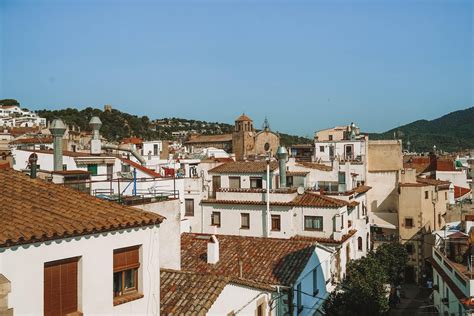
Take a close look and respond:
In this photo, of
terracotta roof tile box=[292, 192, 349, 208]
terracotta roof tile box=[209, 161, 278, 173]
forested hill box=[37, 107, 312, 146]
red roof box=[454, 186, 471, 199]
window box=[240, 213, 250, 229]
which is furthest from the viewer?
forested hill box=[37, 107, 312, 146]

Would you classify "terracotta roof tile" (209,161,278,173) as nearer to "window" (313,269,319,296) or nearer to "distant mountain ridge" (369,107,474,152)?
"window" (313,269,319,296)

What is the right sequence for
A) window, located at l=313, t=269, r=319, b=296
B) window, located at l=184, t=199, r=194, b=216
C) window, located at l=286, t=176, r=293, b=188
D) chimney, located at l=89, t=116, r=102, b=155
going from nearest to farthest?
chimney, located at l=89, t=116, r=102, b=155
window, located at l=313, t=269, r=319, b=296
window, located at l=184, t=199, r=194, b=216
window, located at l=286, t=176, r=293, b=188

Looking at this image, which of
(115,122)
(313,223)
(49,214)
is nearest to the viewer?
(49,214)

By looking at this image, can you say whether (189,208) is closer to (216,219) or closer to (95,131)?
(216,219)

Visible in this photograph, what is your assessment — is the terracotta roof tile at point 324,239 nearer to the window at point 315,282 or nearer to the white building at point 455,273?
the white building at point 455,273

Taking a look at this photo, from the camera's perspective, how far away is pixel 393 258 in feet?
124

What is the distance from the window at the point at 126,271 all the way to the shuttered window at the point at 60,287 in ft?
2.85

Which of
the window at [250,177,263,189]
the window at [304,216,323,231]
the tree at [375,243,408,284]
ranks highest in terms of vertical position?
the window at [250,177,263,189]

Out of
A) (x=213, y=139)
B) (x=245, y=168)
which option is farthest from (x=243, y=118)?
(x=245, y=168)

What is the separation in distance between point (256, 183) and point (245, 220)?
3695mm

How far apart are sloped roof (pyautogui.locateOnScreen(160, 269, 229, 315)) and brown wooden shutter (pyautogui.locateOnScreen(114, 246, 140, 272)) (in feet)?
8.83

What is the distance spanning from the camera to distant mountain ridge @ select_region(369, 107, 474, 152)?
136250mm

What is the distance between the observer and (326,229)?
30.7m

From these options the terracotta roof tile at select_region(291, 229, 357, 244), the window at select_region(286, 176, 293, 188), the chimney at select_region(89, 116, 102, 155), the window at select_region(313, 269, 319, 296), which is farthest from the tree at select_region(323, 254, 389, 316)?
the chimney at select_region(89, 116, 102, 155)
